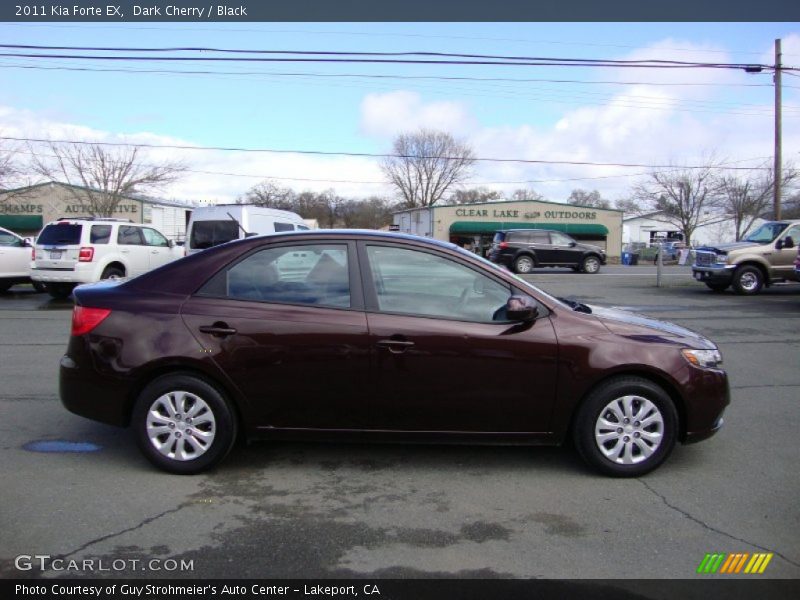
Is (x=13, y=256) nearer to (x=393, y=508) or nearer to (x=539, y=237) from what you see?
(x=393, y=508)

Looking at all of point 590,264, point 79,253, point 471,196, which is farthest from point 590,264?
point 471,196

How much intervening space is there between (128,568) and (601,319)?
10.4 ft

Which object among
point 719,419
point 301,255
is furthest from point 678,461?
point 301,255

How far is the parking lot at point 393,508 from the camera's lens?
3059mm

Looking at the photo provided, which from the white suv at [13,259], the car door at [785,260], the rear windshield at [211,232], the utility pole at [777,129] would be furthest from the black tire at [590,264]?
the white suv at [13,259]

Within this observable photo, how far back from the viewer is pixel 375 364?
390 cm

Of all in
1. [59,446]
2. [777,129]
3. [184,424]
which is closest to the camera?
[184,424]

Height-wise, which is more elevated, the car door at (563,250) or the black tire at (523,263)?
the car door at (563,250)

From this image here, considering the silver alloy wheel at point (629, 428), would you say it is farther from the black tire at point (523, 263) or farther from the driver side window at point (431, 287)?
the black tire at point (523, 263)

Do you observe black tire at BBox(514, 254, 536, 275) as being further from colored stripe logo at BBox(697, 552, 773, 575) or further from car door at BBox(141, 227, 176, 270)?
colored stripe logo at BBox(697, 552, 773, 575)

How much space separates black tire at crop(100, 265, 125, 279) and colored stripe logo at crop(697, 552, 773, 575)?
13616mm

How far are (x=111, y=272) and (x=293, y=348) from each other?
11.8 m

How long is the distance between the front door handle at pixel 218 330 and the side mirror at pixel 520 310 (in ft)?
5.87

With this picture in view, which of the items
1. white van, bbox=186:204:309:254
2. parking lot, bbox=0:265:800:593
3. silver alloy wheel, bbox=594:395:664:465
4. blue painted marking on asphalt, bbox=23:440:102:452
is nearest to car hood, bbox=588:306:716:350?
silver alloy wheel, bbox=594:395:664:465
